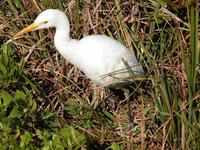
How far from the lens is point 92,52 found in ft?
9.07

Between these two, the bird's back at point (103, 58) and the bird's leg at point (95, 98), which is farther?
the bird's leg at point (95, 98)

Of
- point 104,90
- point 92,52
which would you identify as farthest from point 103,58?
point 104,90

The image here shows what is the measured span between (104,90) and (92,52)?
483 millimetres

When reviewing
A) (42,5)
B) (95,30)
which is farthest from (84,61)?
(42,5)

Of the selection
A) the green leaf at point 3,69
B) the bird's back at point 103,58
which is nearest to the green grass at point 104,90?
the green leaf at point 3,69

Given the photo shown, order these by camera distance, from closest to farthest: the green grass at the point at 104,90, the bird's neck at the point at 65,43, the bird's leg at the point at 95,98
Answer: the green grass at the point at 104,90
the bird's neck at the point at 65,43
the bird's leg at the point at 95,98

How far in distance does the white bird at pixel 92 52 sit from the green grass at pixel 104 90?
0.46ft

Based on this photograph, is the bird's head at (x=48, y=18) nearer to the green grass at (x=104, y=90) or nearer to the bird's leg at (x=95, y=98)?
the green grass at (x=104, y=90)

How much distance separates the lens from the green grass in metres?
2.41

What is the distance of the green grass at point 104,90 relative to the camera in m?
2.41

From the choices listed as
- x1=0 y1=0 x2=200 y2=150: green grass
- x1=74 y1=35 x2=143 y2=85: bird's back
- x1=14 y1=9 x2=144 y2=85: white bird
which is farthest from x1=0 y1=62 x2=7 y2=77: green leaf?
x1=74 y1=35 x2=143 y2=85: bird's back

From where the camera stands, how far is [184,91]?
95.4 inches

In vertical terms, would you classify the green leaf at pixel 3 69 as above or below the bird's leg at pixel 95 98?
above

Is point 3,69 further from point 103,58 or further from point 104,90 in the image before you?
point 104,90
